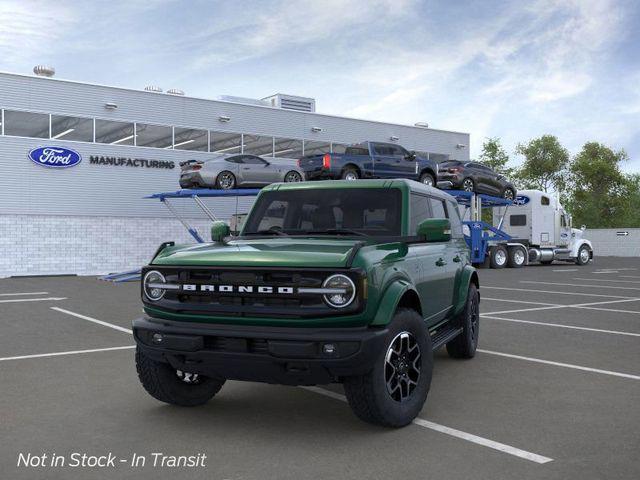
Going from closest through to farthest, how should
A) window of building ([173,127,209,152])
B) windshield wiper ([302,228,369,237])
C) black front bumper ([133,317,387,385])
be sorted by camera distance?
black front bumper ([133,317,387,385]), windshield wiper ([302,228,369,237]), window of building ([173,127,209,152])

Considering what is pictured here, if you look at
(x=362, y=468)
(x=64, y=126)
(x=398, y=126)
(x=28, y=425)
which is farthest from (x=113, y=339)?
(x=398, y=126)

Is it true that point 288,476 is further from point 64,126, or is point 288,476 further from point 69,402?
point 64,126

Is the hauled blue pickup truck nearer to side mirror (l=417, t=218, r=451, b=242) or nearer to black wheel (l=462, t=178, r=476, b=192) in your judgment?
black wheel (l=462, t=178, r=476, b=192)

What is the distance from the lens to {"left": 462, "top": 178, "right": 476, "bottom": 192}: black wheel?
2708 centimetres

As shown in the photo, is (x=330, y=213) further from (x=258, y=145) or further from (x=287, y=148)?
(x=287, y=148)

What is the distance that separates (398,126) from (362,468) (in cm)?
3345

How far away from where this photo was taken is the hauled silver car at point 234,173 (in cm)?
2278

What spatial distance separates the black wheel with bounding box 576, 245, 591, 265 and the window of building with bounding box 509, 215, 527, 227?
3845 millimetres

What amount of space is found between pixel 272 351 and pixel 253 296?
43 cm

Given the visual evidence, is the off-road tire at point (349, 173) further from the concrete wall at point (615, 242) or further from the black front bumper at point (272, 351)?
the concrete wall at point (615, 242)

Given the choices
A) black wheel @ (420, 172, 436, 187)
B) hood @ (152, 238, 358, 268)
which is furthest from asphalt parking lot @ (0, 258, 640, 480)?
black wheel @ (420, 172, 436, 187)

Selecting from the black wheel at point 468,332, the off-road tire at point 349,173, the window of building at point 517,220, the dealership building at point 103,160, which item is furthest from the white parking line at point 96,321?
the window of building at point 517,220

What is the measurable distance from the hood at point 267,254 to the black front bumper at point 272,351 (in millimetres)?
438

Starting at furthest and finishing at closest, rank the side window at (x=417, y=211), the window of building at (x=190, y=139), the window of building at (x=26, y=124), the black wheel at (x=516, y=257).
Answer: the black wheel at (x=516, y=257) < the window of building at (x=190, y=139) < the window of building at (x=26, y=124) < the side window at (x=417, y=211)
